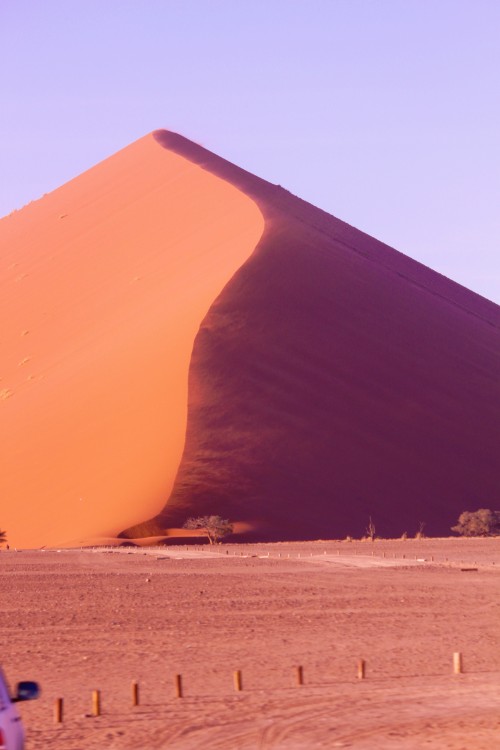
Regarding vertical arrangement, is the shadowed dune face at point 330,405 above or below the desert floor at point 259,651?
above

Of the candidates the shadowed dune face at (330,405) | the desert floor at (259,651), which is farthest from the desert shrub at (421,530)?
the desert floor at (259,651)

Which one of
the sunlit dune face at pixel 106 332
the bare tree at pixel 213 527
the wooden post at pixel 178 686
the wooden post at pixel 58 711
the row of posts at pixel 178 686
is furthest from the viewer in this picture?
the sunlit dune face at pixel 106 332

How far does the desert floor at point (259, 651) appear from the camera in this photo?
31.0ft

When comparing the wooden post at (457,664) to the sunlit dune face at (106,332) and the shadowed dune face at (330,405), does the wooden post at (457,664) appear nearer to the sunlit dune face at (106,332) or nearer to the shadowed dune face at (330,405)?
the sunlit dune face at (106,332)

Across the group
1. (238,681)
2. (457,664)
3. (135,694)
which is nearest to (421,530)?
(457,664)

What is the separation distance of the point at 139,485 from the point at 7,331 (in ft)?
74.3

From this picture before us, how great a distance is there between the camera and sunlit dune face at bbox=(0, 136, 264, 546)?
3978 centimetres

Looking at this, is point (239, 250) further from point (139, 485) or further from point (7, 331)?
point (139, 485)

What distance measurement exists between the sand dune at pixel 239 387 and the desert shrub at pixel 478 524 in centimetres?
159

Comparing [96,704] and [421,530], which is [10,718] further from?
[421,530]

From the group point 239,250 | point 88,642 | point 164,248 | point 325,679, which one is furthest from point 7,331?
point 325,679

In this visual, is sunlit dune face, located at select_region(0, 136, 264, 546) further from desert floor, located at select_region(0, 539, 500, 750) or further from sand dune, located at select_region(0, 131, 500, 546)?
desert floor, located at select_region(0, 539, 500, 750)

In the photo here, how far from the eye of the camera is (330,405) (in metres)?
44.8

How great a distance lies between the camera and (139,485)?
1532 inches
